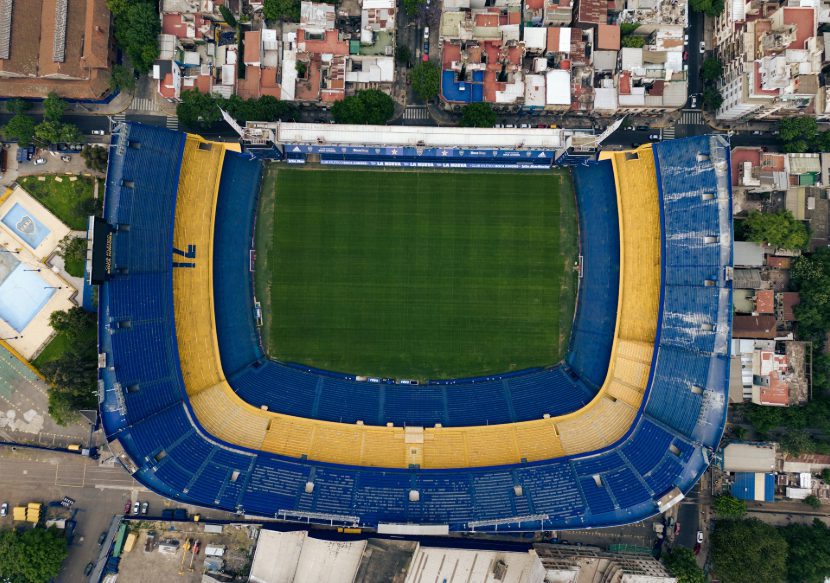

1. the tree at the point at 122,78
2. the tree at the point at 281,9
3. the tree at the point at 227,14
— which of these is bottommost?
the tree at the point at 122,78

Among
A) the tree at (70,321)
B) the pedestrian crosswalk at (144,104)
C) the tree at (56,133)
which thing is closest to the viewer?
the tree at (70,321)

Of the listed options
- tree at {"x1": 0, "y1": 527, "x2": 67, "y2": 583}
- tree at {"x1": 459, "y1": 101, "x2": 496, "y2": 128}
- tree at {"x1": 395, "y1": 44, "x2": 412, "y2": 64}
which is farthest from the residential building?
tree at {"x1": 0, "y1": 527, "x2": 67, "y2": 583}

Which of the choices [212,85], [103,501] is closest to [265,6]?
[212,85]

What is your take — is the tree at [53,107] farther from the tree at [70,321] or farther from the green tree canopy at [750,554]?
the green tree canopy at [750,554]

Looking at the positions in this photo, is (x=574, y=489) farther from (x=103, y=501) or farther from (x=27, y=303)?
(x=27, y=303)

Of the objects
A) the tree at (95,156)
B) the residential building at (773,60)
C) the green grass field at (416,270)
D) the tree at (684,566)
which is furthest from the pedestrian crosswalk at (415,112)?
the tree at (684,566)

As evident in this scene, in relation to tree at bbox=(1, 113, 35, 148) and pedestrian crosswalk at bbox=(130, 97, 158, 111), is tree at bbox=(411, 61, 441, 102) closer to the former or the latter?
pedestrian crosswalk at bbox=(130, 97, 158, 111)
